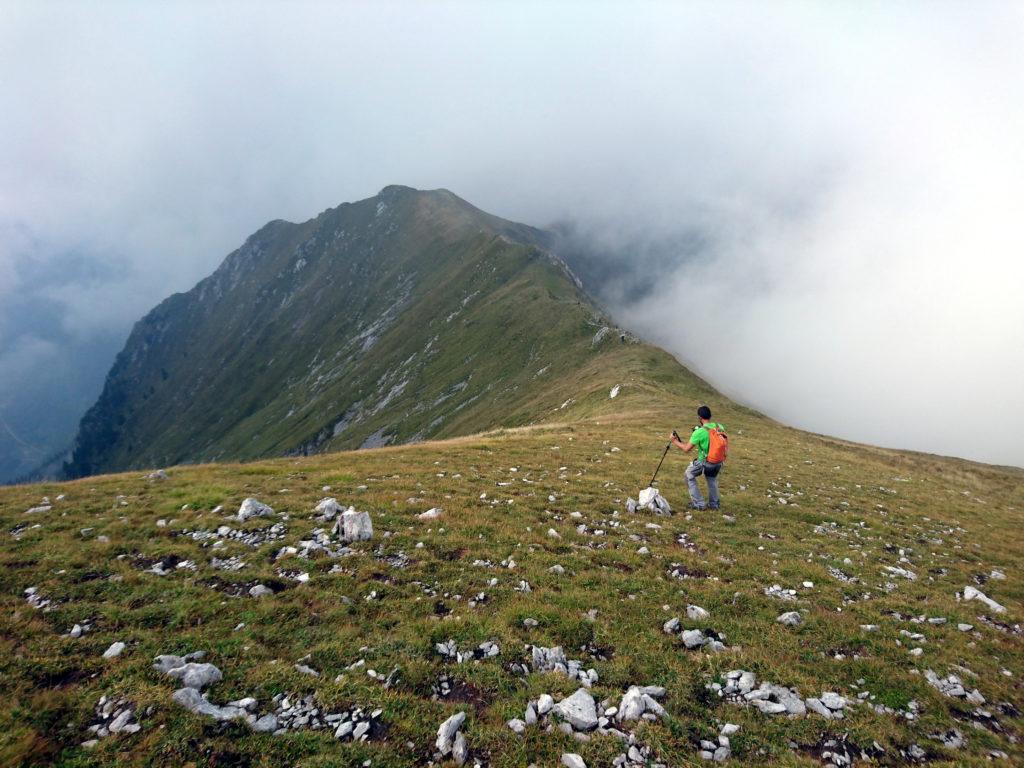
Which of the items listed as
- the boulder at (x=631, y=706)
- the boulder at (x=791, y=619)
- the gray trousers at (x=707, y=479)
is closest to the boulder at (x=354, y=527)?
the boulder at (x=631, y=706)

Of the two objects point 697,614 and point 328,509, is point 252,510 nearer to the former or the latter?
point 328,509

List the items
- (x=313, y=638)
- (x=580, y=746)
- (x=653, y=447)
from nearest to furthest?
(x=580, y=746) → (x=313, y=638) → (x=653, y=447)

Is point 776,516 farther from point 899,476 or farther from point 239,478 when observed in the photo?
point 239,478

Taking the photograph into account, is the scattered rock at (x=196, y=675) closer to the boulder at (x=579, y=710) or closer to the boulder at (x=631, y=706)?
the boulder at (x=579, y=710)

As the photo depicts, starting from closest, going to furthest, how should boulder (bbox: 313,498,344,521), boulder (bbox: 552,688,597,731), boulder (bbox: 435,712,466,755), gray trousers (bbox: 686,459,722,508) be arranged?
boulder (bbox: 435,712,466,755)
boulder (bbox: 552,688,597,731)
boulder (bbox: 313,498,344,521)
gray trousers (bbox: 686,459,722,508)

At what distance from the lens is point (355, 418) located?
18400 centimetres

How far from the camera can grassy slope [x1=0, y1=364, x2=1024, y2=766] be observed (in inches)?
298

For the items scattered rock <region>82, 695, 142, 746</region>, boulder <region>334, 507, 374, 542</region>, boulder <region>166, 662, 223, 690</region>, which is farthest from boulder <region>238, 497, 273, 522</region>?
scattered rock <region>82, 695, 142, 746</region>

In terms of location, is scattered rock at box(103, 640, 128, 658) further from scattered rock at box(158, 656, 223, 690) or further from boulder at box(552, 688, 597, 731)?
boulder at box(552, 688, 597, 731)

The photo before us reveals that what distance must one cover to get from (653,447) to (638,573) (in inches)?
812

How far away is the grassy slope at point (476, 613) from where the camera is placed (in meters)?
7.56

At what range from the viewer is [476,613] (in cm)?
1098

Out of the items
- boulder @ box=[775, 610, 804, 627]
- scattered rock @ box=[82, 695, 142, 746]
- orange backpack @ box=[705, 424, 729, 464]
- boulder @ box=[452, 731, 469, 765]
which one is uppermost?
orange backpack @ box=[705, 424, 729, 464]

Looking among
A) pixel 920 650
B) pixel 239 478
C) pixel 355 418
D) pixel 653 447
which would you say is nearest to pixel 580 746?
pixel 920 650
